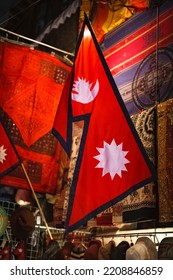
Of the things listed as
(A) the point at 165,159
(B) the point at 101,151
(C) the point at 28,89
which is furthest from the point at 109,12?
(B) the point at 101,151

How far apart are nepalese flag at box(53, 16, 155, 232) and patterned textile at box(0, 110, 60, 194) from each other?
1388mm

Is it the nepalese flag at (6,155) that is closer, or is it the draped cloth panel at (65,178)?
the nepalese flag at (6,155)

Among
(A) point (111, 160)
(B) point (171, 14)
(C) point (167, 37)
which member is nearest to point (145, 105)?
(C) point (167, 37)

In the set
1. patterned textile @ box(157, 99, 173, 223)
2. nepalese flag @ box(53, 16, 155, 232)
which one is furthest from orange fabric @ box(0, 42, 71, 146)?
patterned textile @ box(157, 99, 173, 223)

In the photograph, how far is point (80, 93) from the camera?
3.47 m

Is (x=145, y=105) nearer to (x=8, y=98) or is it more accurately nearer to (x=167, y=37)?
(x=167, y=37)

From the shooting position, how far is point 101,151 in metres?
3.11

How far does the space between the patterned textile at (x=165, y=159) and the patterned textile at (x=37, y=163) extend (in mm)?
1743

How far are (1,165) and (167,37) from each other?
2.29m

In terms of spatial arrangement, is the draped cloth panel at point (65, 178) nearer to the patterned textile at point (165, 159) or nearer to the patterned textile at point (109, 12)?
the patterned textile at point (165, 159)

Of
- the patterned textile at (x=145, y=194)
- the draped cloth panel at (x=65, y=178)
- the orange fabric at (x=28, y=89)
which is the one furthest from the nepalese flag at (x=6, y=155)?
the patterned textile at (x=145, y=194)

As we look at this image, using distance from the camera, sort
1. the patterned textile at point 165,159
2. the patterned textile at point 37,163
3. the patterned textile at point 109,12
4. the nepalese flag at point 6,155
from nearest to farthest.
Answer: the patterned textile at point 165,159
the nepalese flag at point 6,155
the patterned textile at point 109,12
the patterned textile at point 37,163

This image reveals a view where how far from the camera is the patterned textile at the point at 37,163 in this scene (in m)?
4.73
